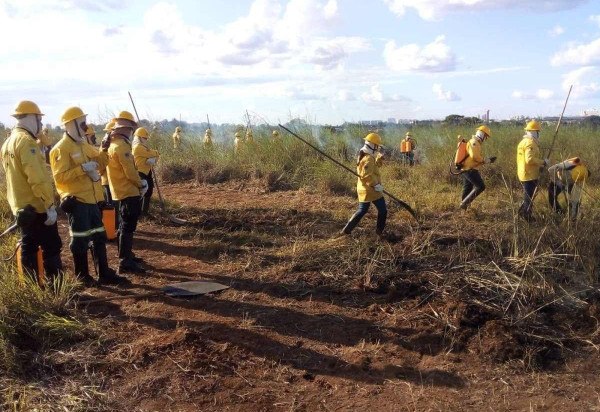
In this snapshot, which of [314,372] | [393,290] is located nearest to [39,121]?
[314,372]

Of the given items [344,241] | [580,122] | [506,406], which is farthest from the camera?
[580,122]

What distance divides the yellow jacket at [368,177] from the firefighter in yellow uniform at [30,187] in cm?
369

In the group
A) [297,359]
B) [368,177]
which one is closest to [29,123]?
[297,359]

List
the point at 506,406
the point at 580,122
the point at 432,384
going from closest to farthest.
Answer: the point at 506,406
the point at 432,384
the point at 580,122

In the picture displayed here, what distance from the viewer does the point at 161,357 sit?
3971 millimetres

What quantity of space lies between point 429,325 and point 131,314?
8.65ft

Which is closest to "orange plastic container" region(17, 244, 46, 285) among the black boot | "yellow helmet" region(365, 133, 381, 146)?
the black boot

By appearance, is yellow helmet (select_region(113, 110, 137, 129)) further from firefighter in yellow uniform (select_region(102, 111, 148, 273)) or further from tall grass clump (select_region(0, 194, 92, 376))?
tall grass clump (select_region(0, 194, 92, 376))

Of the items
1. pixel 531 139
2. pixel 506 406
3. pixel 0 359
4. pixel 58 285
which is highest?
pixel 531 139

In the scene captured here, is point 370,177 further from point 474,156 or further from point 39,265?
point 39,265

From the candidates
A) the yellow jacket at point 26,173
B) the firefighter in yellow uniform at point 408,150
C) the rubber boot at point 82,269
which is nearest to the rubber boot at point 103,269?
the rubber boot at point 82,269

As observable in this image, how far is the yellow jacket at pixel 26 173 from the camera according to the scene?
4.47 m

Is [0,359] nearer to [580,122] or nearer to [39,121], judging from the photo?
[39,121]

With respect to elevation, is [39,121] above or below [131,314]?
above
